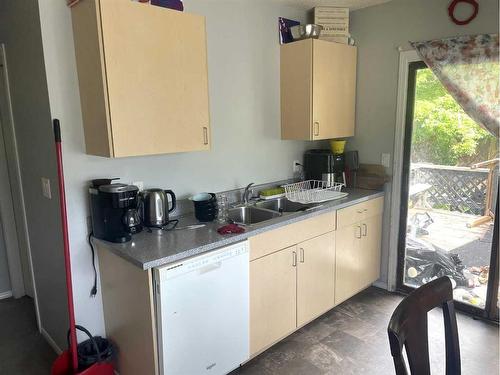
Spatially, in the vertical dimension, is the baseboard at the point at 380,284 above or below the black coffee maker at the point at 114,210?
below

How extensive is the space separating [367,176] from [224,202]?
1338mm

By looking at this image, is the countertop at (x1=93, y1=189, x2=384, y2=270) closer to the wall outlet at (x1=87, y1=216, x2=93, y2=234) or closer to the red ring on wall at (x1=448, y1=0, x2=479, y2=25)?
the wall outlet at (x1=87, y1=216, x2=93, y2=234)

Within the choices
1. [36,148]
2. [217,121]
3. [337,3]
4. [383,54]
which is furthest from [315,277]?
[337,3]

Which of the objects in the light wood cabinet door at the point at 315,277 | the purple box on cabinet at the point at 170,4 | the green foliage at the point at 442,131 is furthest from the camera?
the green foliage at the point at 442,131

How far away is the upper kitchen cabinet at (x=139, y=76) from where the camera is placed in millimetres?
1700

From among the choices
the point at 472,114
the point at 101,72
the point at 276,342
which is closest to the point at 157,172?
the point at 101,72

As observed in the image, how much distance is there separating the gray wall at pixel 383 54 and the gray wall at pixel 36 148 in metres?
2.37

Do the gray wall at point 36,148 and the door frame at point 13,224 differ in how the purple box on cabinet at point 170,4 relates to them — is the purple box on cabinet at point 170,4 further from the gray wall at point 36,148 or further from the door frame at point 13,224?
the door frame at point 13,224

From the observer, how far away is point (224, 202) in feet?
8.41

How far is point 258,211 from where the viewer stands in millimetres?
2592

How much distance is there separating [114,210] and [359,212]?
6.05 ft

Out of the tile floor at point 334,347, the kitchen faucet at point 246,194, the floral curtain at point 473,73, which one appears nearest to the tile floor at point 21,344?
the tile floor at point 334,347

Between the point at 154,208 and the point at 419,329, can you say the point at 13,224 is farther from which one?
the point at 419,329

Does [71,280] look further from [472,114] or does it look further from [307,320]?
[472,114]
